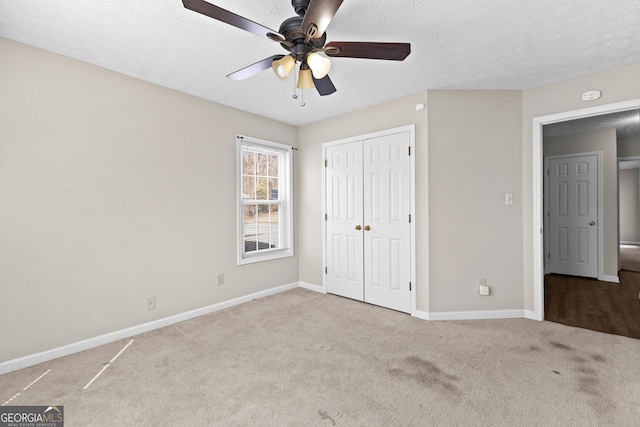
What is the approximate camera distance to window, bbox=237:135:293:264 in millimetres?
3967

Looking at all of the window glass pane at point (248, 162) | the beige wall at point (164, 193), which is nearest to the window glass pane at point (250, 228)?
the beige wall at point (164, 193)

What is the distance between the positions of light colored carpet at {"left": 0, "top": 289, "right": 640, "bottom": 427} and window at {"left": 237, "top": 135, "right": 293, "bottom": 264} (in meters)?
1.28

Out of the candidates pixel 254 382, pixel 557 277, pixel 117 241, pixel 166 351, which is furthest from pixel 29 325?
pixel 557 277

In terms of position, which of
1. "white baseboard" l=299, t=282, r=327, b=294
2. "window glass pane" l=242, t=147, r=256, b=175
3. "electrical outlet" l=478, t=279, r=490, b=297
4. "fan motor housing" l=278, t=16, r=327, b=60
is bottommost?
"white baseboard" l=299, t=282, r=327, b=294

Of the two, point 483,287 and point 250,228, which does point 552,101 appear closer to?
point 483,287

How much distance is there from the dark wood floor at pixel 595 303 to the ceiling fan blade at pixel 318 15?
364 cm

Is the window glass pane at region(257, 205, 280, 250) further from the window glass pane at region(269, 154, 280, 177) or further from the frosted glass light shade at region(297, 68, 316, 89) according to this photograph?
the frosted glass light shade at region(297, 68, 316, 89)

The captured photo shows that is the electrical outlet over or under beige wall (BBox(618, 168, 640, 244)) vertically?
under

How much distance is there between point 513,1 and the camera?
1.87 meters

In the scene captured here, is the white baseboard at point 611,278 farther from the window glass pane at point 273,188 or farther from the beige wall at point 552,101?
the window glass pane at point 273,188

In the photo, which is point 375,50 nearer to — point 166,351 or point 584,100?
point 584,100

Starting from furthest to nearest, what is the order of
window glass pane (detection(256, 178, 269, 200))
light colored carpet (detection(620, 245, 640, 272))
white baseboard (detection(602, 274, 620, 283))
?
light colored carpet (detection(620, 245, 640, 272)), white baseboard (detection(602, 274, 620, 283)), window glass pane (detection(256, 178, 269, 200))

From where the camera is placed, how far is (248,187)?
4066 mm

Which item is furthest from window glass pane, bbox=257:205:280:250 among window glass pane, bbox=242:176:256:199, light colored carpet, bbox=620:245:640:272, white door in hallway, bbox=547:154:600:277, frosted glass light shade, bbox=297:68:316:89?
light colored carpet, bbox=620:245:640:272
